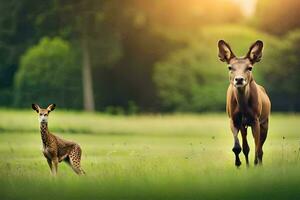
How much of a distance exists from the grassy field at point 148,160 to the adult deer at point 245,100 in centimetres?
10

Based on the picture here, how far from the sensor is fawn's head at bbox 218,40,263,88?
2261cm

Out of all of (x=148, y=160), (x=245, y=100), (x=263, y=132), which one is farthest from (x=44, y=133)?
(x=263, y=132)

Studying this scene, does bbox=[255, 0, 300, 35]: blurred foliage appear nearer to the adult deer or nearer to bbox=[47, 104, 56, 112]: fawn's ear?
the adult deer

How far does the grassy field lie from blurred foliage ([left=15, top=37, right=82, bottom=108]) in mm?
130

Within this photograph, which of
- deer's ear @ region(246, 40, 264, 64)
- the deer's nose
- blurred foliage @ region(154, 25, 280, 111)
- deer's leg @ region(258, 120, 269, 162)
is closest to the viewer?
the deer's nose

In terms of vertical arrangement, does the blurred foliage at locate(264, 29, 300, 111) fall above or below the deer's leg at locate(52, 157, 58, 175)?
above

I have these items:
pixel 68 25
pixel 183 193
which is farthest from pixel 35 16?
pixel 183 193

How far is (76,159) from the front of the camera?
23016mm

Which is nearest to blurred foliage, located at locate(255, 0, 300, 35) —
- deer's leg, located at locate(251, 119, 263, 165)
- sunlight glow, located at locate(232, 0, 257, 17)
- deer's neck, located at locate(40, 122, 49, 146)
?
sunlight glow, located at locate(232, 0, 257, 17)

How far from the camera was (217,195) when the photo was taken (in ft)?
75.4

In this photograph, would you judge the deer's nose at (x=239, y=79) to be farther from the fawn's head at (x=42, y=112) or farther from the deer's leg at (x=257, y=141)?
the fawn's head at (x=42, y=112)

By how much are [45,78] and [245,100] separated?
173 cm

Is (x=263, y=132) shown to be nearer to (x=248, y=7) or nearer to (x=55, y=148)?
(x=248, y=7)

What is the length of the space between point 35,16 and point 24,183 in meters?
1.42
